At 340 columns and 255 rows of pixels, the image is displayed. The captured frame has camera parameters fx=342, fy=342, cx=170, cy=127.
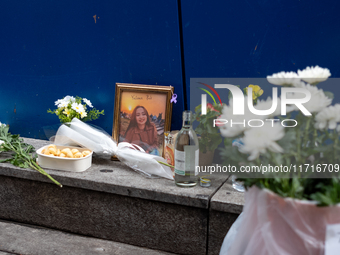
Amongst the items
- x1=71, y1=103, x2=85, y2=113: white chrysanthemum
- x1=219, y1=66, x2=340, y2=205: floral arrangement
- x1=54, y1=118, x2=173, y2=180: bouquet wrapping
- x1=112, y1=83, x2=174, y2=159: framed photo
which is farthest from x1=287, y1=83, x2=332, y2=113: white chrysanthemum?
x1=71, y1=103, x2=85, y2=113: white chrysanthemum

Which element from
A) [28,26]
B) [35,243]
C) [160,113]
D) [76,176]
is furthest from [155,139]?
[28,26]

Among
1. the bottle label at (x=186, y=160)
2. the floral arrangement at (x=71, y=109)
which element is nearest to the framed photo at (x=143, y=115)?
the floral arrangement at (x=71, y=109)

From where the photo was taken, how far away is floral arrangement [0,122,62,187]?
4.75 feet

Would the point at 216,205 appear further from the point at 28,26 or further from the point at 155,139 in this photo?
the point at 28,26

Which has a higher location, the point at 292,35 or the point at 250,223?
the point at 292,35

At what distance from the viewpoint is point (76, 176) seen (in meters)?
1.38

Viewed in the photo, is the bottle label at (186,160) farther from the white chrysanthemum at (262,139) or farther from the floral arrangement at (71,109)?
the white chrysanthemum at (262,139)

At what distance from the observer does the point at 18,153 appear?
1490 mm

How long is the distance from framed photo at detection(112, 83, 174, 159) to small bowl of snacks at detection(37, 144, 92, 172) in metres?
0.22

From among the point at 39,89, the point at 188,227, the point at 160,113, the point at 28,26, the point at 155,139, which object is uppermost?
the point at 28,26

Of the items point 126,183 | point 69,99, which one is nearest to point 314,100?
point 126,183

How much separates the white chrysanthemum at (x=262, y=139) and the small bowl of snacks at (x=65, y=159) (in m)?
1.02

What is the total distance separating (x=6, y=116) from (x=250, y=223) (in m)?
1.77

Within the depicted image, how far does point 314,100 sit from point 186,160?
746 mm
